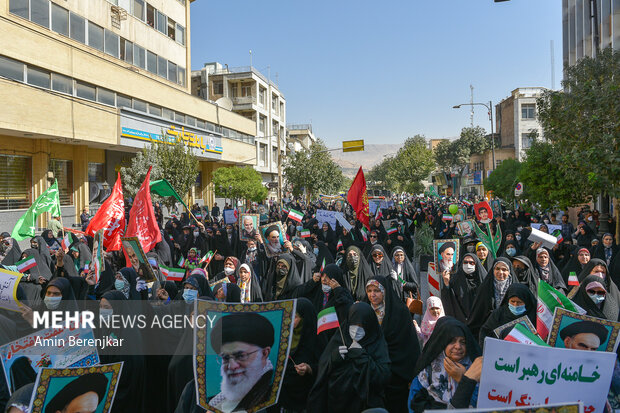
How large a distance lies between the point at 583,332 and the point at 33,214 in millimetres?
8922

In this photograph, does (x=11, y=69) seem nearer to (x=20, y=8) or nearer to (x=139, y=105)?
(x=20, y=8)

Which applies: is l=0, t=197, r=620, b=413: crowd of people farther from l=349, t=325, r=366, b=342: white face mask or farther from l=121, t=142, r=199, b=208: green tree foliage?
l=121, t=142, r=199, b=208: green tree foliage

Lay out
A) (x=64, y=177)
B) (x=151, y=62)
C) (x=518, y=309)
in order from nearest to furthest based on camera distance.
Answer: (x=518, y=309), (x=64, y=177), (x=151, y=62)

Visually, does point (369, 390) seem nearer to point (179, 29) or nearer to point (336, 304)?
point (336, 304)

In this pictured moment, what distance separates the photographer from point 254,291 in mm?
5844

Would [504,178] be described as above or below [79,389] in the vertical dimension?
above

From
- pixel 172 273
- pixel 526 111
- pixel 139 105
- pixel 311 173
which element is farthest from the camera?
pixel 526 111

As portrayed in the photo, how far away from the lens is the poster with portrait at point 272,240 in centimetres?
755

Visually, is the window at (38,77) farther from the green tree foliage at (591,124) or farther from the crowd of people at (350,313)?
the green tree foliage at (591,124)

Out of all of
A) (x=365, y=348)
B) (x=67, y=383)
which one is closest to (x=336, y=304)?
(x=365, y=348)

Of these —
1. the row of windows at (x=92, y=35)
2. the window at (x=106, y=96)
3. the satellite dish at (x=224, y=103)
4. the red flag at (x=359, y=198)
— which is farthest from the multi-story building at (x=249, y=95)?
the red flag at (x=359, y=198)

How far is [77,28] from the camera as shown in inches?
786

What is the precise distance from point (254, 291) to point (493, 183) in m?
23.8

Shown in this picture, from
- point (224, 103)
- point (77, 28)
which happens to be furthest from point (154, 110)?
point (224, 103)
